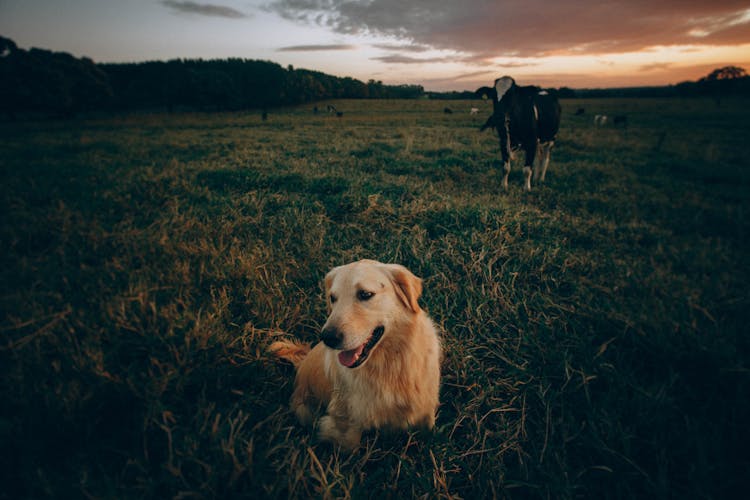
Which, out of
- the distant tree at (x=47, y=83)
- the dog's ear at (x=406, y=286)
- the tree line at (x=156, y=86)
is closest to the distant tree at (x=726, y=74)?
the tree line at (x=156, y=86)

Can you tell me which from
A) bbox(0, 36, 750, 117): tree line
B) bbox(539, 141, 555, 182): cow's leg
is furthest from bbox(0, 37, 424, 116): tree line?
bbox(539, 141, 555, 182): cow's leg

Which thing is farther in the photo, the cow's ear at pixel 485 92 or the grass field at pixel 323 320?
the cow's ear at pixel 485 92

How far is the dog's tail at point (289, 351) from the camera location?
233cm

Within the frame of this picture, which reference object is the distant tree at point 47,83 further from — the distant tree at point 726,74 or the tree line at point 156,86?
the distant tree at point 726,74

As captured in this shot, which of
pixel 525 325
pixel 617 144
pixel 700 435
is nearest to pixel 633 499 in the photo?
pixel 700 435

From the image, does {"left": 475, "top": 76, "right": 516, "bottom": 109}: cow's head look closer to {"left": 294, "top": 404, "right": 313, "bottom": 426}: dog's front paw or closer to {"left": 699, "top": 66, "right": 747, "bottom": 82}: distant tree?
{"left": 294, "top": 404, "right": 313, "bottom": 426}: dog's front paw

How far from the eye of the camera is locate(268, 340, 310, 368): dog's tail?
2.33 m

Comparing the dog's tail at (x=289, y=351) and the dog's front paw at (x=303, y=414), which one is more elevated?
the dog's tail at (x=289, y=351)

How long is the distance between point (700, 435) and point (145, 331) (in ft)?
11.6

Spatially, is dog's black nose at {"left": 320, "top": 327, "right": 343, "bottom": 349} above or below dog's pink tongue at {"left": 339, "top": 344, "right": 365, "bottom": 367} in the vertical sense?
above

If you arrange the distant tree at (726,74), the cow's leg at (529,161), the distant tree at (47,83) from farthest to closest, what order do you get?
the distant tree at (726,74)
the distant tree at (47,83)
the cow's leg at (529,161)

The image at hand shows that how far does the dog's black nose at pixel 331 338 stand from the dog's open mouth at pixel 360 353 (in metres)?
0.17

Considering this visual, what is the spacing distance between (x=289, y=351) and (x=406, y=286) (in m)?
1.13

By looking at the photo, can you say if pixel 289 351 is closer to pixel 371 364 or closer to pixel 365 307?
pixel 371 364
